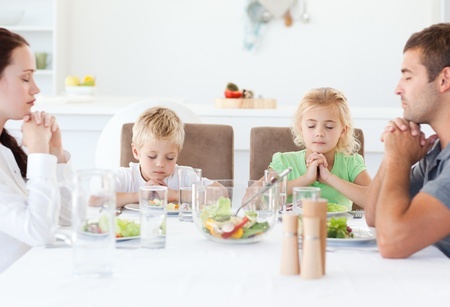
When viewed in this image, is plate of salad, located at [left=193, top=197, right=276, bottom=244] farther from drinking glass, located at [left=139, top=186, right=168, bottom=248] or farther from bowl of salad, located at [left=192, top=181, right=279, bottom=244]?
drinking glass, located at [left=139, top=186, right=168, bottom=248]

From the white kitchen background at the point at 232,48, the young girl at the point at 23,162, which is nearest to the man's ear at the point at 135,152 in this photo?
the young girl at the point at 23,162

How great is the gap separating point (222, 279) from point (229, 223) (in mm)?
318

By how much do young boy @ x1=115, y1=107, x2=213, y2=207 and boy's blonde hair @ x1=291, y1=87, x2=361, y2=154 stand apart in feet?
1.48

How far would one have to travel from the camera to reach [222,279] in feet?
5.06

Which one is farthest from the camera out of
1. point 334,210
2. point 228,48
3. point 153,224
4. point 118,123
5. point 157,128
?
point 228,48

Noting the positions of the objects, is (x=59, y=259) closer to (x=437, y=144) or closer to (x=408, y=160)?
(x=408, y=160)

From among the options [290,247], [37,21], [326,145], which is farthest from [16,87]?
[37,21]

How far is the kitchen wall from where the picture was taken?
7402 mm

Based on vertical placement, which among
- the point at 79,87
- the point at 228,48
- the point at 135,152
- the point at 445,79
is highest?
the point at 228,48

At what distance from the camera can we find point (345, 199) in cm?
275

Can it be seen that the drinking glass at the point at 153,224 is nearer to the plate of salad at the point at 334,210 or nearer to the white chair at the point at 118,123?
the plate of salad at the point at 334,210

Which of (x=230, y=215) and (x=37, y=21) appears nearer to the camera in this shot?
(x=230, y=215)

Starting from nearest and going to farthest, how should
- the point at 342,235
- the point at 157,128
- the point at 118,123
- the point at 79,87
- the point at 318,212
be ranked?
the point at 318,212
the point at 342,235
the point at 157,128
the point at 118,123
the point at 79,87

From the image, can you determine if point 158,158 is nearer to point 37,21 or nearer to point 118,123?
point 118,123
